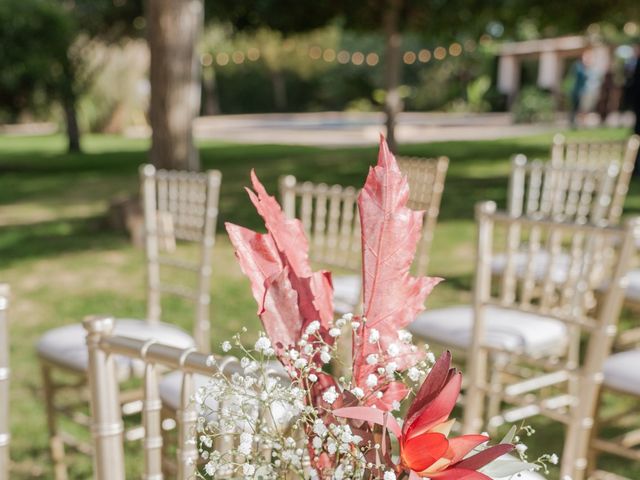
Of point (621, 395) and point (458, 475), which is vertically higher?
point (458, 475)

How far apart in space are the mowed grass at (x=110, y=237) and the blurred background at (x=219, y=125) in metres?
0.02

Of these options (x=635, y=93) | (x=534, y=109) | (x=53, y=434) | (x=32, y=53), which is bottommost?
(x=534, y=109)

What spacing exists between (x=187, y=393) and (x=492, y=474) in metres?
0.70

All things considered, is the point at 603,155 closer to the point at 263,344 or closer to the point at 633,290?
the point at 633,290

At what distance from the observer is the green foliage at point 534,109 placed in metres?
21.5

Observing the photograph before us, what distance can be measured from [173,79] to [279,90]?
77.7ft

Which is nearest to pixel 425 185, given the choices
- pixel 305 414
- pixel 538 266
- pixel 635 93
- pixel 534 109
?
pixel 538 266

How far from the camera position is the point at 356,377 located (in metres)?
0.98

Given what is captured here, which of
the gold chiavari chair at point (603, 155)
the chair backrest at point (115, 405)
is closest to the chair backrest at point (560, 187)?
the gold chiavari chair at point (603, 155)

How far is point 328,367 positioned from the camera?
Result: 4.15 metres

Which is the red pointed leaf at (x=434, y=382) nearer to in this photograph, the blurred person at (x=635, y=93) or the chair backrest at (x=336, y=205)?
the chair backrest at (x=336, y=205)

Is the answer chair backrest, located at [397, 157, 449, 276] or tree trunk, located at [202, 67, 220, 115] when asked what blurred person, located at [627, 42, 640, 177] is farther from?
tree trunk, located at [202, 67, 220, 115]

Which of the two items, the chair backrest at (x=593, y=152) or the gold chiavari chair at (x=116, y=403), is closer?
the gold chiavari chair at (x=116, y=403)

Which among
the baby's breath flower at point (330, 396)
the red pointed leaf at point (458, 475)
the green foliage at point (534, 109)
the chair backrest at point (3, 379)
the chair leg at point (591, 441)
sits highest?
the baby's breath flower at point (330, 396)
